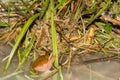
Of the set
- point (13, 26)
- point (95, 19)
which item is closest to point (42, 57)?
point (13, 26)

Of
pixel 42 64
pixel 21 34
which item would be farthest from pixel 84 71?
pixel 21 34

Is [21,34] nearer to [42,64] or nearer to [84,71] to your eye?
[42,64]

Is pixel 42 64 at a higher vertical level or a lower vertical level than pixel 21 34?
lower

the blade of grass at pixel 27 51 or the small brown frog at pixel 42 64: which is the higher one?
the blade of grass at pixel 27 51

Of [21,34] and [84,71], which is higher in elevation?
[21,34]

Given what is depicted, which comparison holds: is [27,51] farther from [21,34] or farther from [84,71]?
[84,71]

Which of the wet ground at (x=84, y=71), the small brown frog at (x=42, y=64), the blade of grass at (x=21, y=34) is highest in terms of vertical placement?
the blade of grass at (x=21, y=34)
